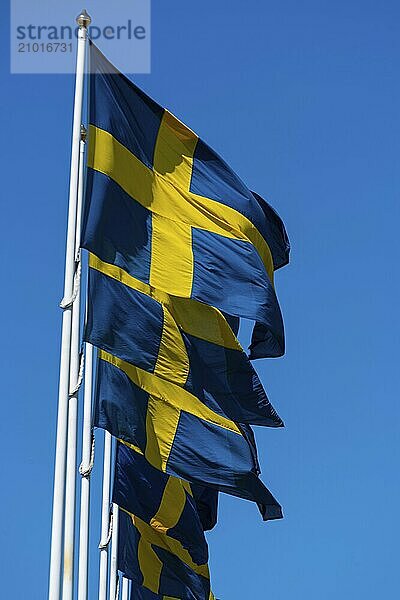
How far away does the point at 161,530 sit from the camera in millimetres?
17734

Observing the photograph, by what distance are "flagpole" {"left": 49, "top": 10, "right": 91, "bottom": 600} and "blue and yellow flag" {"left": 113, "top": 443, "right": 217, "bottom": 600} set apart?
3597 millimetres

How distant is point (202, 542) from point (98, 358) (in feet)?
13.6

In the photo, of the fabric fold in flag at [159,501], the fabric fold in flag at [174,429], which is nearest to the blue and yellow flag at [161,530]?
the fabric fold in flag at [159,501]

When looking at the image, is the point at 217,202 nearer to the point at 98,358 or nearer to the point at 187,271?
the point at 187,271

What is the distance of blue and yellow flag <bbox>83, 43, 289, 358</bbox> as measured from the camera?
13.3 meters

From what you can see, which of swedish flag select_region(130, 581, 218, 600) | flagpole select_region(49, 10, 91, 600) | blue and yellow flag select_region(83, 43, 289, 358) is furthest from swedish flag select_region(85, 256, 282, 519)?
swedish flag select_region(130, 581, 218, 600)

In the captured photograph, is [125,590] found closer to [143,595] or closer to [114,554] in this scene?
[143,595]

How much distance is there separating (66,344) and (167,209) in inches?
83.3

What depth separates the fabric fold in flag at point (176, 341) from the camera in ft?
43.7

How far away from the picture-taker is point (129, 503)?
1784 cm

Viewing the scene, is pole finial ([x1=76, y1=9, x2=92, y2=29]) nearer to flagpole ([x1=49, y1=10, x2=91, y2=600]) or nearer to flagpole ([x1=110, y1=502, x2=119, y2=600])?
flagpole ([x1=49, y1=10, x2=91, y2=600])

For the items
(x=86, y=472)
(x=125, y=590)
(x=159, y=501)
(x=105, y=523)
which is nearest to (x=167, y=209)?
(x=86, y=472)

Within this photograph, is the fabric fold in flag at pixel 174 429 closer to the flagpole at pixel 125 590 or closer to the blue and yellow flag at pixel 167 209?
the blue and yellow flag at pixel 167 209

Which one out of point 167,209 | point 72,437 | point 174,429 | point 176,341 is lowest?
point 72,437
